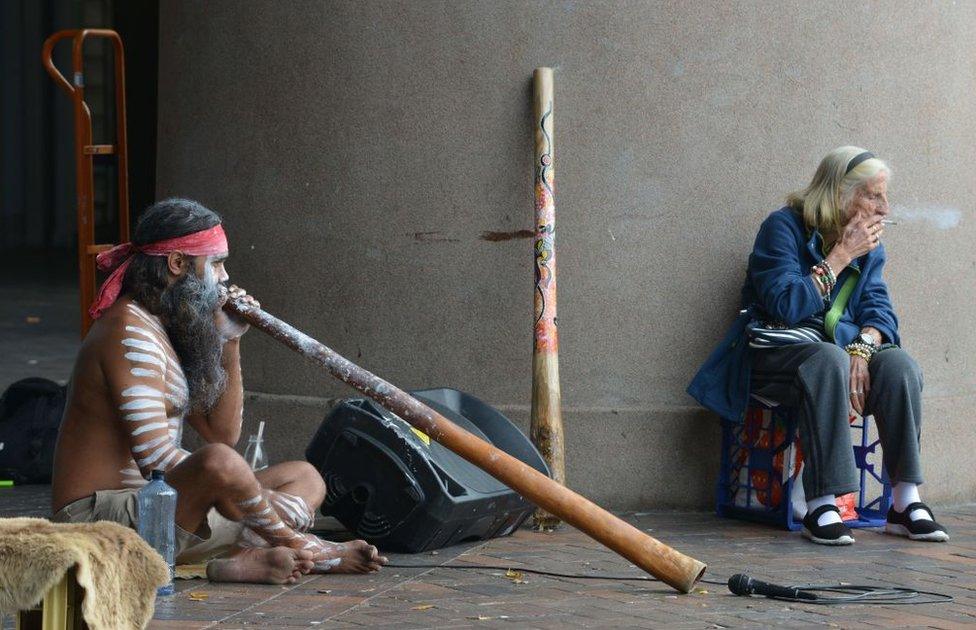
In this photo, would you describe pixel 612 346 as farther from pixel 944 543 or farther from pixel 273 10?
pixel 273 10

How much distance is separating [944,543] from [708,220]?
1553mm

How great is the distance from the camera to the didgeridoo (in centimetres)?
→ 430

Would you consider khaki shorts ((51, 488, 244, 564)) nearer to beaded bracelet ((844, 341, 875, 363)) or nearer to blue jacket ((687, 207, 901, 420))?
blue jacket ((687, 207, 901, 420))

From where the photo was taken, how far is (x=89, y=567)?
287cm

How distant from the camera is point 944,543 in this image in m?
5.28

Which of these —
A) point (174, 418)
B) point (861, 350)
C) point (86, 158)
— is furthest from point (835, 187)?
point (86, 158)

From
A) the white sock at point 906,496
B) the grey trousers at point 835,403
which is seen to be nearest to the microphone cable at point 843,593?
the grey trousers at point 835,403

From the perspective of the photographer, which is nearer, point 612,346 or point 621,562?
point 621,562

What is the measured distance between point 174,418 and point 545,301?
1791mm

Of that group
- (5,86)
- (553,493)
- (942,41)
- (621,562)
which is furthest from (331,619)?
(5,86)

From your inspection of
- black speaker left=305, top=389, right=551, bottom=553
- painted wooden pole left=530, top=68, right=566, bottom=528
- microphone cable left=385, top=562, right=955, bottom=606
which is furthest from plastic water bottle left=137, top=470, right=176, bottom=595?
painted wooden pole left=530, top=68, right=566, bottom=528

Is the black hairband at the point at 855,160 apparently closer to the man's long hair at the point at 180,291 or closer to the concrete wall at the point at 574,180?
the concrete wall at the point at 574,180

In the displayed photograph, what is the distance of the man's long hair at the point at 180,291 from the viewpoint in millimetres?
4258

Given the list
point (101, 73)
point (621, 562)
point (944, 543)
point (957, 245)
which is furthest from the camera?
point (101, 73)
